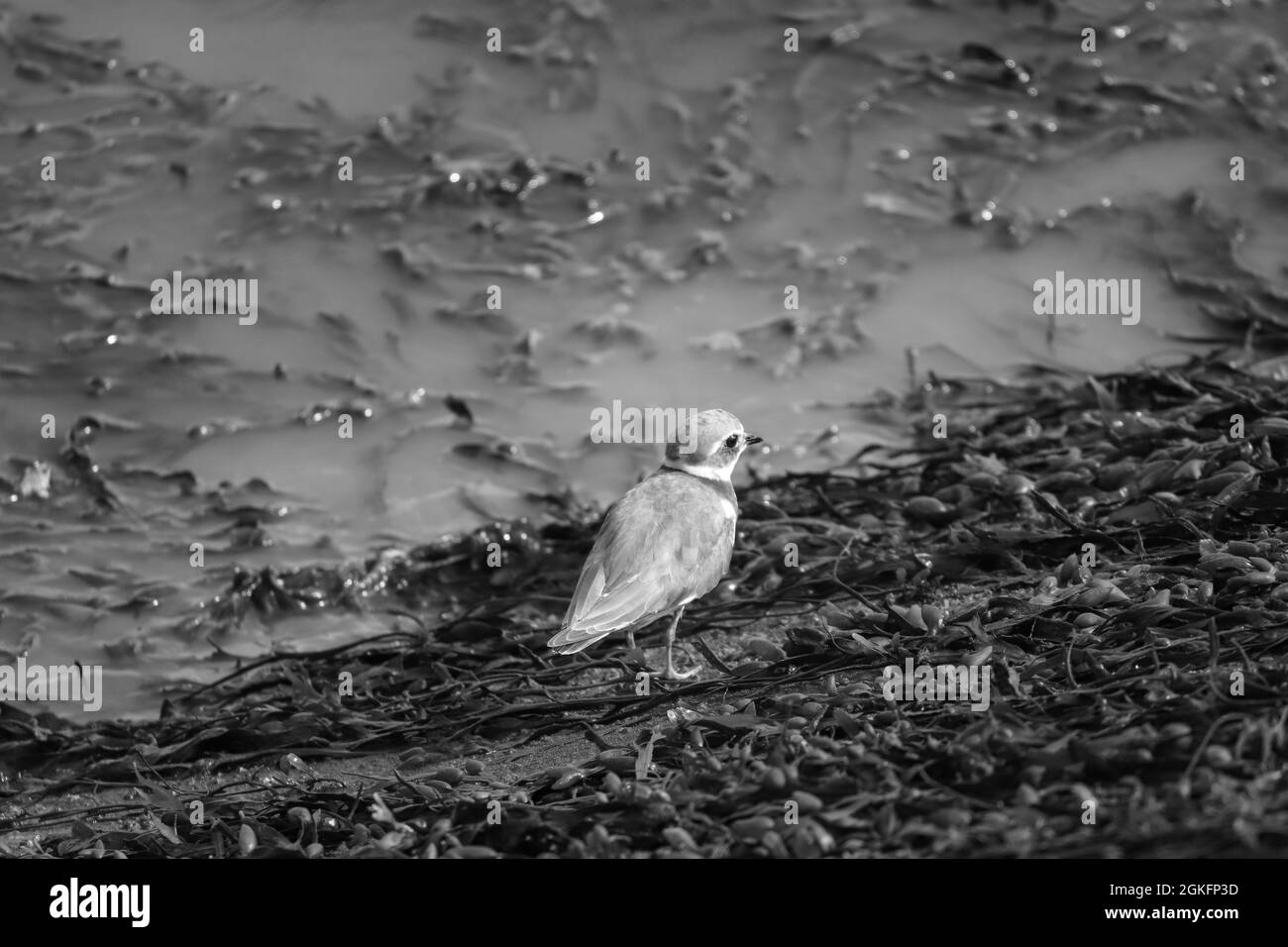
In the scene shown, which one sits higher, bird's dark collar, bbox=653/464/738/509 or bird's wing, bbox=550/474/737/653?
bird's dark collar, bbox=653/464/738/509

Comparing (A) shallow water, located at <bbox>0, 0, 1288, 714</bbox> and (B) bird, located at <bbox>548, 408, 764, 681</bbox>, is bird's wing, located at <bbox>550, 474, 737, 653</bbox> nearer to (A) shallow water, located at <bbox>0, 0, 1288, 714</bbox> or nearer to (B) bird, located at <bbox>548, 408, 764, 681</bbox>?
(B) bird, located at <bbox>548, 408, 764, 681</bbox>

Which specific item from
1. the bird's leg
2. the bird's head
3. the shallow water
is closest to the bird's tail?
the bird's leg

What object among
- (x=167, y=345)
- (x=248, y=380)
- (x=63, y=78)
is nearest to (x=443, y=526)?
(x=248, y=380)

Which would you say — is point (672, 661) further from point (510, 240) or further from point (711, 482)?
point (510, 240)

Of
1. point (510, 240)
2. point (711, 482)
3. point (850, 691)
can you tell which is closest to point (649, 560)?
point (711, 482)

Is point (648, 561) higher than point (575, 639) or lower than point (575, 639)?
higher

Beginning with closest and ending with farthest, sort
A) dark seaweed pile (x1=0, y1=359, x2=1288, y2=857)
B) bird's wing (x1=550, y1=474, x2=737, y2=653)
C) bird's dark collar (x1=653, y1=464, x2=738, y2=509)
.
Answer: dark seaweed pile (x1=0, y1=359, x2=1288, y2=857)
bird's wing (x1=550, y1=474, x2=737, y2=653)
bird's dark collar (x1=653, y1=464, x2=738, y2=509)

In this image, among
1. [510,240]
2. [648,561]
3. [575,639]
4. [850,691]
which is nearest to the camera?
[850,691]
